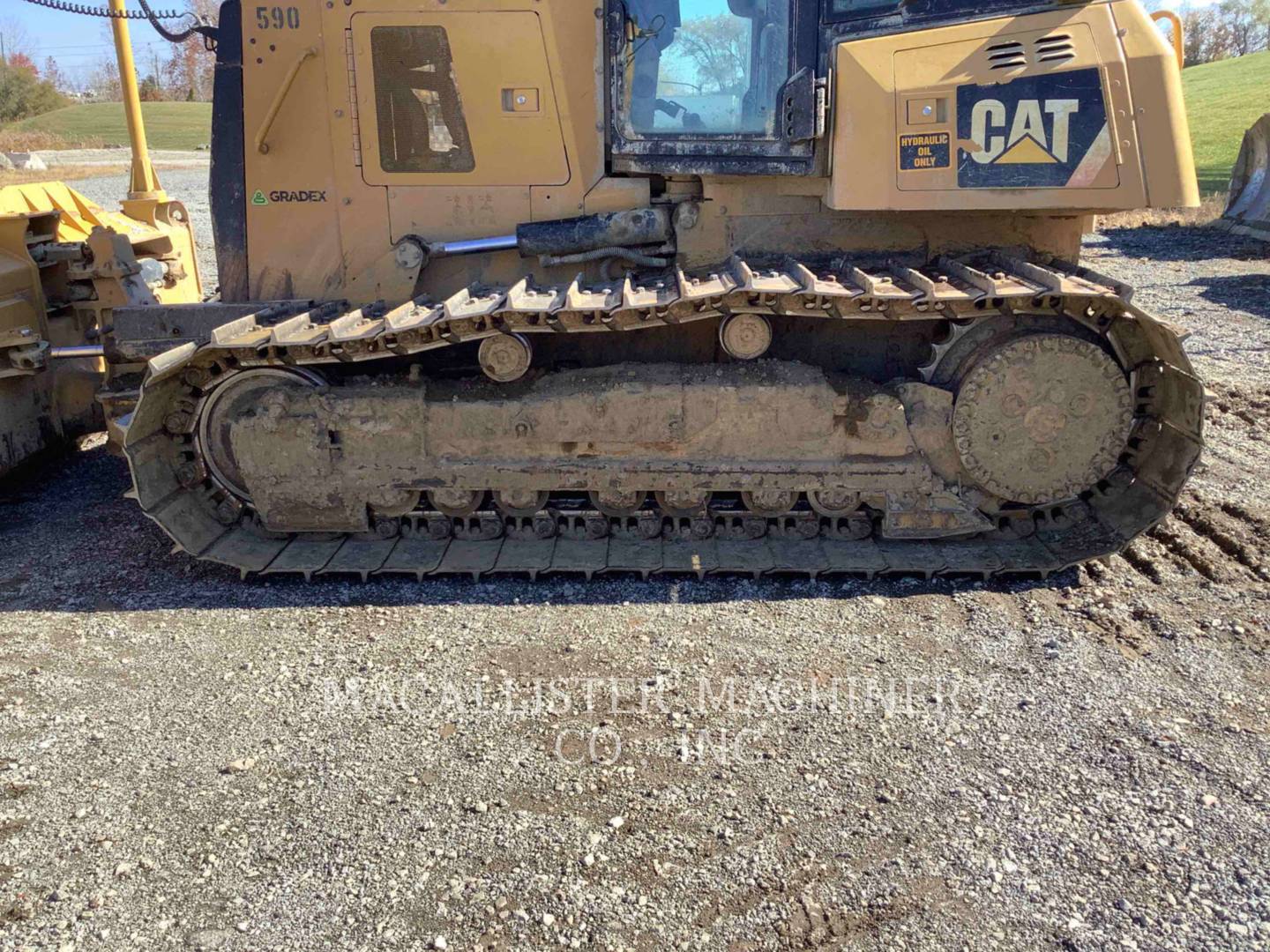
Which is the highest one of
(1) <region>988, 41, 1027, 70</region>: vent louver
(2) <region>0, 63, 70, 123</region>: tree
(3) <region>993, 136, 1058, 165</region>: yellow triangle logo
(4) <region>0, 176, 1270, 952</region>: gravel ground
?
(2) <region>0, 63, 70, 123</region>: tree

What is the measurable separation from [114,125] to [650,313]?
5086cm

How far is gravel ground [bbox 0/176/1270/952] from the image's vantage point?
311cm

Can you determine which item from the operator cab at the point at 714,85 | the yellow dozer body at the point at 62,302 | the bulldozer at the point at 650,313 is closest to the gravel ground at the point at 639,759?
the bulldozer at the point at 650,313

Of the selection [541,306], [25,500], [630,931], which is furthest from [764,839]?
[25,500]

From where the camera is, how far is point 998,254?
17.8 ft

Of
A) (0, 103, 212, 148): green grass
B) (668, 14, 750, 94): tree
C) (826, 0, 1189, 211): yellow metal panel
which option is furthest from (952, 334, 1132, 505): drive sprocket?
(0, 103, 212, 148): green grass

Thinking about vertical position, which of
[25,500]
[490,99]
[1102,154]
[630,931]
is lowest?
[630,931]

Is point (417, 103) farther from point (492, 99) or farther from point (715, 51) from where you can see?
point (715, 51)

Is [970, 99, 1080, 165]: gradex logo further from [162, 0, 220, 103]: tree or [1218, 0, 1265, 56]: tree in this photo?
[1218, 0, 1265, 56]: tree

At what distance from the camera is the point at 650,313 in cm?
492

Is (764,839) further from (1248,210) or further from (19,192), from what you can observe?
(1248,210)

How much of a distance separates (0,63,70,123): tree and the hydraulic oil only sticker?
→ 55398 mm

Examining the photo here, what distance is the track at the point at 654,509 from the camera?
487 cm

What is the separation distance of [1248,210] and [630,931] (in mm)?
18417
